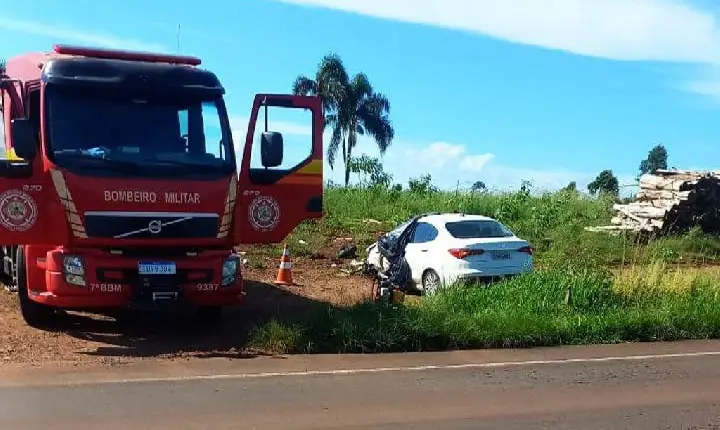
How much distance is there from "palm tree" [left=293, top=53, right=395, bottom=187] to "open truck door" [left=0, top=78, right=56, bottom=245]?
43.7 m

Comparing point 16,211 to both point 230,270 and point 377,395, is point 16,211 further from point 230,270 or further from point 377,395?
point 377,395

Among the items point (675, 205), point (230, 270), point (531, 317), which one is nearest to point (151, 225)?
point (230, 270)

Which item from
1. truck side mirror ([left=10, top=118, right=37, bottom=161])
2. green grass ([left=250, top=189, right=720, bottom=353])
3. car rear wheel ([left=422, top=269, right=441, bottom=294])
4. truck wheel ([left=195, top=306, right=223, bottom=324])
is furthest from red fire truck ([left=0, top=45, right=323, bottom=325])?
car rear wheel ([left=422, top=269, right=441, bottom=294])

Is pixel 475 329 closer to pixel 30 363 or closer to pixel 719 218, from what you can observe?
pixel 30 363

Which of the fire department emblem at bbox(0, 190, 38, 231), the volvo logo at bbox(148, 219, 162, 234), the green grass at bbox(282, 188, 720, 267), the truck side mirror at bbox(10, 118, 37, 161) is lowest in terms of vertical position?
the green grass at bbox(282, 188, 720, 267)

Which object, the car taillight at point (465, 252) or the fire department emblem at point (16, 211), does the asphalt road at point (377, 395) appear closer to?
Answer: the fire department emblem at point (16, 211)

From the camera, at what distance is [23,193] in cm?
999

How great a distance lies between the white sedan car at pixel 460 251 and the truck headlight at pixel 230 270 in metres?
5.23

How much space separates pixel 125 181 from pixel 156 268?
111 centimetres

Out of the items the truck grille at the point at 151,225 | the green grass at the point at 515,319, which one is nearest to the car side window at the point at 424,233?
the green grass at the point at 515,319

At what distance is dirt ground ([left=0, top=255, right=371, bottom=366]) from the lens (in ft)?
32.3

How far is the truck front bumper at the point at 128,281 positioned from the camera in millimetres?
10055

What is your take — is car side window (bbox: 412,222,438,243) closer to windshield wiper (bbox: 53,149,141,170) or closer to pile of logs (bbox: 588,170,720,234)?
windshield wiper (bbox: 53,149,141,170)

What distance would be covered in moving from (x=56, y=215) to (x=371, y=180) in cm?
2394
